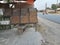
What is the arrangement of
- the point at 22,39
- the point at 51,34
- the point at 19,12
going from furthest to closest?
the point at 51,34, the point at 22,39, the point at 19,12

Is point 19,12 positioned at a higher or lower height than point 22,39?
higher

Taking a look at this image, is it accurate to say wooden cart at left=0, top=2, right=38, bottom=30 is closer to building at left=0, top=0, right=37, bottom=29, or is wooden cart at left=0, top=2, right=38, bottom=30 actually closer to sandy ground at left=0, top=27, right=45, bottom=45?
building at left=0, top=0, right=37, bottom=29

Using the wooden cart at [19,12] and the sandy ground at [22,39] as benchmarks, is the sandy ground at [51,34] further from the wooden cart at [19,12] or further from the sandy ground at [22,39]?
the wooden cart at [19,12]

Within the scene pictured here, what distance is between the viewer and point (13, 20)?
26.6ft

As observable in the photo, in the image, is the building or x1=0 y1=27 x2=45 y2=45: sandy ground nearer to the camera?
the building

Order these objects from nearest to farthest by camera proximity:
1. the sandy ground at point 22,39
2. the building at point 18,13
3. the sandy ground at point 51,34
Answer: the building at point 18,13 → the sandy ground at point 22,39 → the sandy ground at point 51,34

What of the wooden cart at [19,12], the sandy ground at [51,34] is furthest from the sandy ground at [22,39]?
the wooden cart at [19,12]

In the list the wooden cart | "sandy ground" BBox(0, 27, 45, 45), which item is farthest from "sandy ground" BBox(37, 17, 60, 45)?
the wooden cart

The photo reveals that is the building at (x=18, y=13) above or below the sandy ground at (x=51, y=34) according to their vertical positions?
above

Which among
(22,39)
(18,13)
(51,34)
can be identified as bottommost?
(51,34)

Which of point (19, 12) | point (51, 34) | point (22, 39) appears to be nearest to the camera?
point (19, 12)

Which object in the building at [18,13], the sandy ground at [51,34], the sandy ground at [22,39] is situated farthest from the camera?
the sandy ground at [51,34]

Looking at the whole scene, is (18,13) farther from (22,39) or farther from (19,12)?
(22,39)

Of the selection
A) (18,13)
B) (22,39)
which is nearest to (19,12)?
(18,13)
